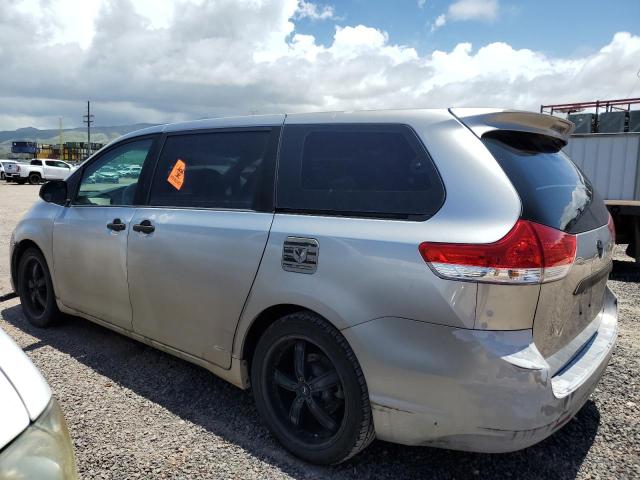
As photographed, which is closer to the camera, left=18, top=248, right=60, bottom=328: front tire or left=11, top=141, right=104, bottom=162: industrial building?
left=18, top=248, right=60, bottom=328: front tire

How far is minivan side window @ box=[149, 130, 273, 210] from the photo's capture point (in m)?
2.81

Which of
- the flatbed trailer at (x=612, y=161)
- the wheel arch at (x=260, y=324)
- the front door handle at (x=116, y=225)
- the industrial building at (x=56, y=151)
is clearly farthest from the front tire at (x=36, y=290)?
the industrial building at (x=56, y=151)

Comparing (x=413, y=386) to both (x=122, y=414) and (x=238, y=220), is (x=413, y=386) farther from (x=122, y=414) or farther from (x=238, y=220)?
(x=122, y=414)

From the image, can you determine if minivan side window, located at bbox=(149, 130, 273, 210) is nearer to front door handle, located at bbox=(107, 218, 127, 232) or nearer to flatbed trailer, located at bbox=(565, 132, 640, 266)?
front door handle, located at bbox=(107, 218, 127, 232)

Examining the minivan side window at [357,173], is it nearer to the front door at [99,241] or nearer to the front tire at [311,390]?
the front tire at [311,390]

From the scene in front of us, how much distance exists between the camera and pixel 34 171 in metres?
35.4

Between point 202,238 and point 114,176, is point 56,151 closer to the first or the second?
point 114,176

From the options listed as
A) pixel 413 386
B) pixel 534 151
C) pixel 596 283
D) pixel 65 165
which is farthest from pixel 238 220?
pixel 65 165

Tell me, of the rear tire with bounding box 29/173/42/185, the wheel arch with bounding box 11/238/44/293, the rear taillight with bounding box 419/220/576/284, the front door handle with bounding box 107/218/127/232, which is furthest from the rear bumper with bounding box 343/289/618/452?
the rear tire with bounding box 29/173/42/185

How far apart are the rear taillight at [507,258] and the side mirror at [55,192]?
130 inches

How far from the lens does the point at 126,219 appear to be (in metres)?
3.39

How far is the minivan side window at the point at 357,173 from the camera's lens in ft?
7.21

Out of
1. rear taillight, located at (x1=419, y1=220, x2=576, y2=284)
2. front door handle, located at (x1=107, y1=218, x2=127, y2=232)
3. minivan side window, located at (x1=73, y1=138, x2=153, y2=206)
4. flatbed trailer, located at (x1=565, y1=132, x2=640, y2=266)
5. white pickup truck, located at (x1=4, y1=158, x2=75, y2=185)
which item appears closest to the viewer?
rear taillight, located at (x1=419, y1=220, x2=576, y2=284)

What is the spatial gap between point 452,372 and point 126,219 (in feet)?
7.98
